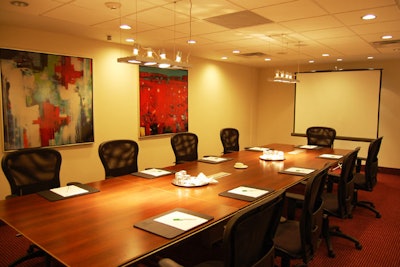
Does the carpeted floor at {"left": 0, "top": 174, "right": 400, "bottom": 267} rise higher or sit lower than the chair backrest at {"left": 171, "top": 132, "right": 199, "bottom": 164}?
lower

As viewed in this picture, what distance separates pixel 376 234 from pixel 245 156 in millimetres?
1876

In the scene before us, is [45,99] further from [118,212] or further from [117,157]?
[118,212]

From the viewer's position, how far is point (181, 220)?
1.96 m

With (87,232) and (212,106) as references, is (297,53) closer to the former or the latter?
(212,106)

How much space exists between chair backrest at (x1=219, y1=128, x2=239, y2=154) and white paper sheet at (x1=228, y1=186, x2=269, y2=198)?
261 cm

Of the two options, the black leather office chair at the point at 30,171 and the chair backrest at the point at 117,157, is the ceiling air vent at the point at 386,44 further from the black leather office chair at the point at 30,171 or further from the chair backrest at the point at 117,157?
the black leather office chair at the point at 30,171

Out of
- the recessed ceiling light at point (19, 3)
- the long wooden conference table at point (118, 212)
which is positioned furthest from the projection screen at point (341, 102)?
the recessed ceiling light at point (19, 3)

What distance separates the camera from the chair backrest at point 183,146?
14.5 feet

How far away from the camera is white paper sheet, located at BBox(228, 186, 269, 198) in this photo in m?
2.54

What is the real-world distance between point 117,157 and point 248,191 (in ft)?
5.62

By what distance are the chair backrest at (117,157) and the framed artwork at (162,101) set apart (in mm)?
1921

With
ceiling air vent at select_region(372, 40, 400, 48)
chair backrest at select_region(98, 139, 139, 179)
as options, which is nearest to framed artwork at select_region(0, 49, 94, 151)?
chair backrest at select_region(98, 139, 139, 179)

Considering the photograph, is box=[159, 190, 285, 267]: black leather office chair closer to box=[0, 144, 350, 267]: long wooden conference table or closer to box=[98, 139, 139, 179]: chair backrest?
box=[0, 144, 350, 267]: long wooden conference table

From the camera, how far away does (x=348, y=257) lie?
3.20 meters
